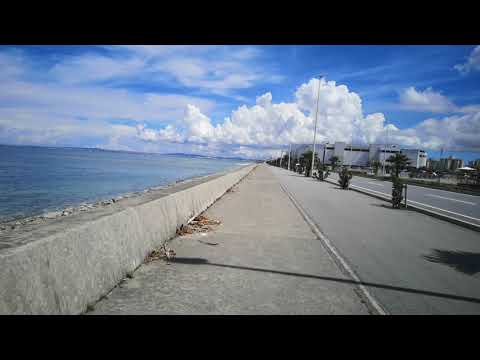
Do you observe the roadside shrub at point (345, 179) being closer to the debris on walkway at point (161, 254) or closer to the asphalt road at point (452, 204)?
the asphalt road at point (452, 204)

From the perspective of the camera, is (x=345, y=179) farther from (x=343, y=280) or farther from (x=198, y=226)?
(x=343, y=280)

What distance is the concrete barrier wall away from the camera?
7.80ft

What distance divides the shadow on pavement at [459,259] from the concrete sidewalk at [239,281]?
2286 millimetres

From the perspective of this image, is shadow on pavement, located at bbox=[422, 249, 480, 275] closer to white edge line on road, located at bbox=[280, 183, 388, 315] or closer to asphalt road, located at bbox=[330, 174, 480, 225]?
white edge line on road, located at bbox=[280, 183, 388, 315]

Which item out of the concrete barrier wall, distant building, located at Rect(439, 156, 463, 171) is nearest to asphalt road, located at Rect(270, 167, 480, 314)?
the concrete barrier wall

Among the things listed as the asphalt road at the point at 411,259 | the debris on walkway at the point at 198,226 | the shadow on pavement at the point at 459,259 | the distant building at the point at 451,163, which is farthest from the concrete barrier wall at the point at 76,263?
the distant building at the point at 451,163

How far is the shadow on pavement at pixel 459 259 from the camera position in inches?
216

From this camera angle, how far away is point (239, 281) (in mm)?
4363

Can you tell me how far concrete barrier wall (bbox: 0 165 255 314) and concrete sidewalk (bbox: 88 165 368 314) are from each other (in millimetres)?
260

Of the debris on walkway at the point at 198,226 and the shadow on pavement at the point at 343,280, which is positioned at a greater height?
the shadow on pavement at the point at 343,280
